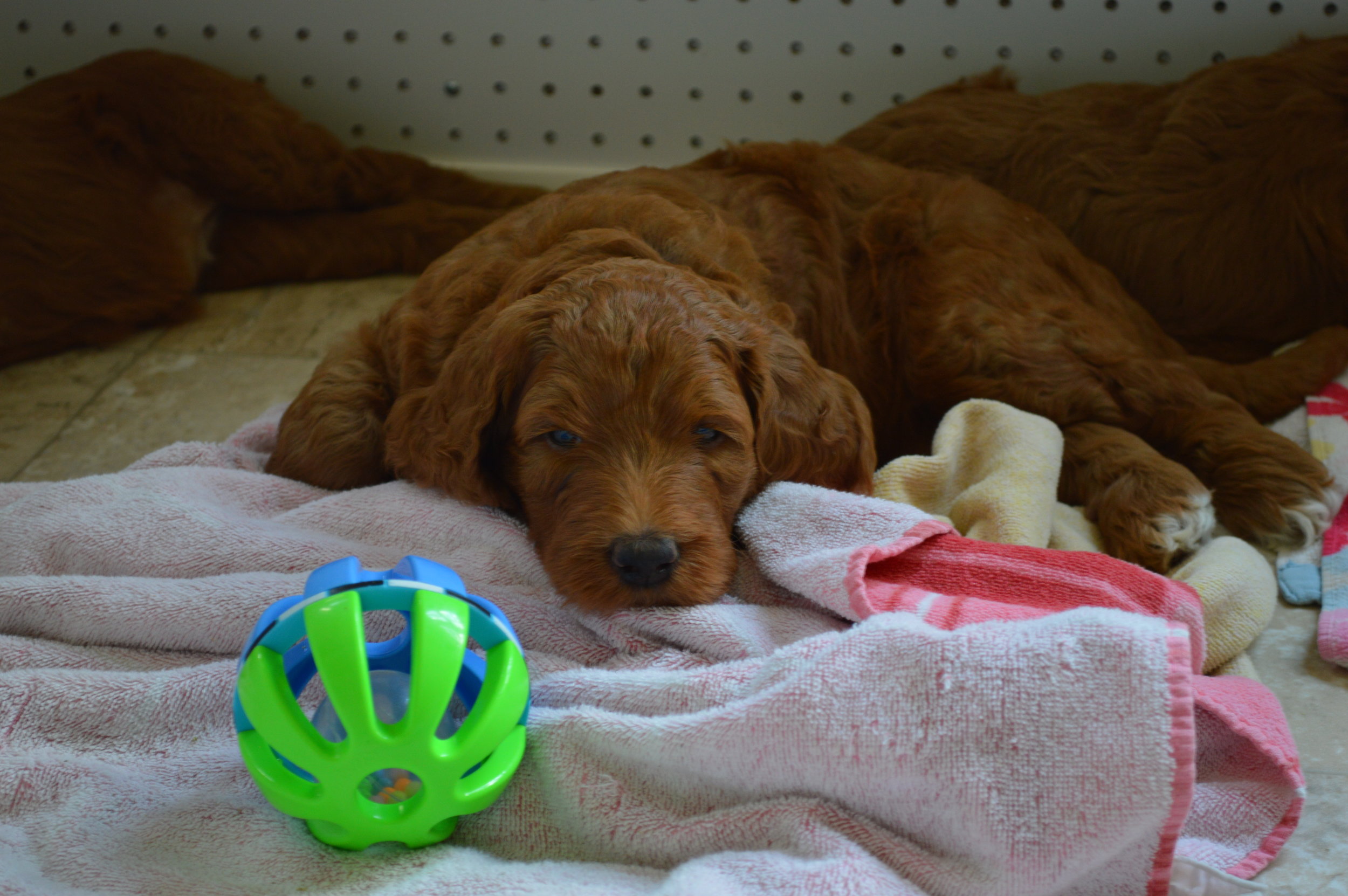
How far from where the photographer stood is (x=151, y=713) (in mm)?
2027

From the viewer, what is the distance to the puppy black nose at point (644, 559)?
6.74ft

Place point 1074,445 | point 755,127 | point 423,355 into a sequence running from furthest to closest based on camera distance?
point 755,127, point 1074,445, point 423,355

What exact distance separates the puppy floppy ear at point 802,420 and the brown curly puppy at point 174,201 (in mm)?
2272

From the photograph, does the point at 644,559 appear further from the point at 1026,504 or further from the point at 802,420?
the point at 1026,504

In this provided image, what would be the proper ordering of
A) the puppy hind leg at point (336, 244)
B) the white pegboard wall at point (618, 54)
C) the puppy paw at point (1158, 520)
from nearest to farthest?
the puppy paw at point (1158, 520) → the white pegboard wall at point (618, 54) → the puppy hind leg at point (336, 244)

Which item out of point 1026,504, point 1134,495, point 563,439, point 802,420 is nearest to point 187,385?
point 563,439

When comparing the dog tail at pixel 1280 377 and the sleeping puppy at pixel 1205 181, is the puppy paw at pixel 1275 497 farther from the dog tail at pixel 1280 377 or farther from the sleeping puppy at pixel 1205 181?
the sleeping puppy at pixel 1205 181

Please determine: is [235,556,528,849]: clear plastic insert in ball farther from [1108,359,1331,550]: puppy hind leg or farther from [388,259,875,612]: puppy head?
[1108,359,1331,550]: puppy hind leg

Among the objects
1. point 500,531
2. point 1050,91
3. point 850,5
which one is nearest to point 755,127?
point 850,5

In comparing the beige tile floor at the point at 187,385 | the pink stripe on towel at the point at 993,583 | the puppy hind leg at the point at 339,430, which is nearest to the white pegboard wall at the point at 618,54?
the beige tile floor at the point at 187,385

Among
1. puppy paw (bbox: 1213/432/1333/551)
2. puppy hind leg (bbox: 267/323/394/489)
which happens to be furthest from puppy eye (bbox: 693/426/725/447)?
puppy paw (bbox: 1213/432/1333/551)

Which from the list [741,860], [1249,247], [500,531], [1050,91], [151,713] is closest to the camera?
[741,860]

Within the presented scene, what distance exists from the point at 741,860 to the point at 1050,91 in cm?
315

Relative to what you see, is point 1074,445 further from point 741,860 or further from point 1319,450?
point 741,860
